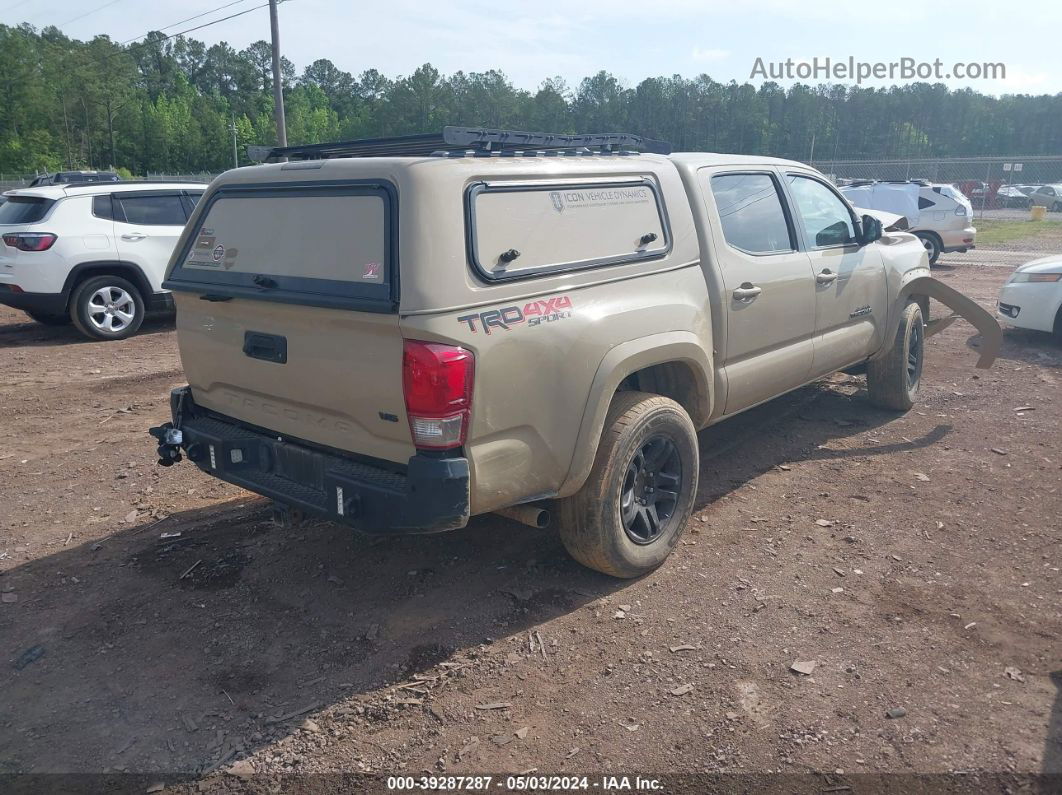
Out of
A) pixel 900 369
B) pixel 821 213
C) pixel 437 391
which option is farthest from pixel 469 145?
pixel 900 369

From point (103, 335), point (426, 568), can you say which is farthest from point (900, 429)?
point (103, 335)

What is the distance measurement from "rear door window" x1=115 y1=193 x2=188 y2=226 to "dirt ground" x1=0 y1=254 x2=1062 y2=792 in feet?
16.7

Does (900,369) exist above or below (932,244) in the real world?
below

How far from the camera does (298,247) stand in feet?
11.8

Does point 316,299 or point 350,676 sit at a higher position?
point 316,299

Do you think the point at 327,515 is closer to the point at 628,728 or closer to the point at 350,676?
the point at 350,676

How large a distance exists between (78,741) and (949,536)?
4.22 meters

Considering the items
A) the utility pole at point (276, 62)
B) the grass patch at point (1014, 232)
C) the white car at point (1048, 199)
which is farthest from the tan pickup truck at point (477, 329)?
the white car at point (1048, 199)

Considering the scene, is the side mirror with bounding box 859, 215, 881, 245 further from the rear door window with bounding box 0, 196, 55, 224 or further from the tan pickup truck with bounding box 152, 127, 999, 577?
the rear door window with bounding box 0, 196, 55, 224

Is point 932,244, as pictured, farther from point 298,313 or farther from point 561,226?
point 298,313

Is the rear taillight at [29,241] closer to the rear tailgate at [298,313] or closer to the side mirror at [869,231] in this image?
the rear tailgate at [298,313]

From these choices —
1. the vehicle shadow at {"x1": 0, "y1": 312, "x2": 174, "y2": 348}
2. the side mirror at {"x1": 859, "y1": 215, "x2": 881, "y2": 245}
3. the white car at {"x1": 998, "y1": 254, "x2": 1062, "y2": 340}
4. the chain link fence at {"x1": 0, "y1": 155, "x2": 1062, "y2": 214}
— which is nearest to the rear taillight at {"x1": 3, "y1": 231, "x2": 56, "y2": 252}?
the vehicle shadow at {"x1": 0, "y1": 312, "x2": 174, "y2": 348}

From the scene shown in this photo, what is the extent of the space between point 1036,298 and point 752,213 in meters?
5.98

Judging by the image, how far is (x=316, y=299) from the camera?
339 cm
